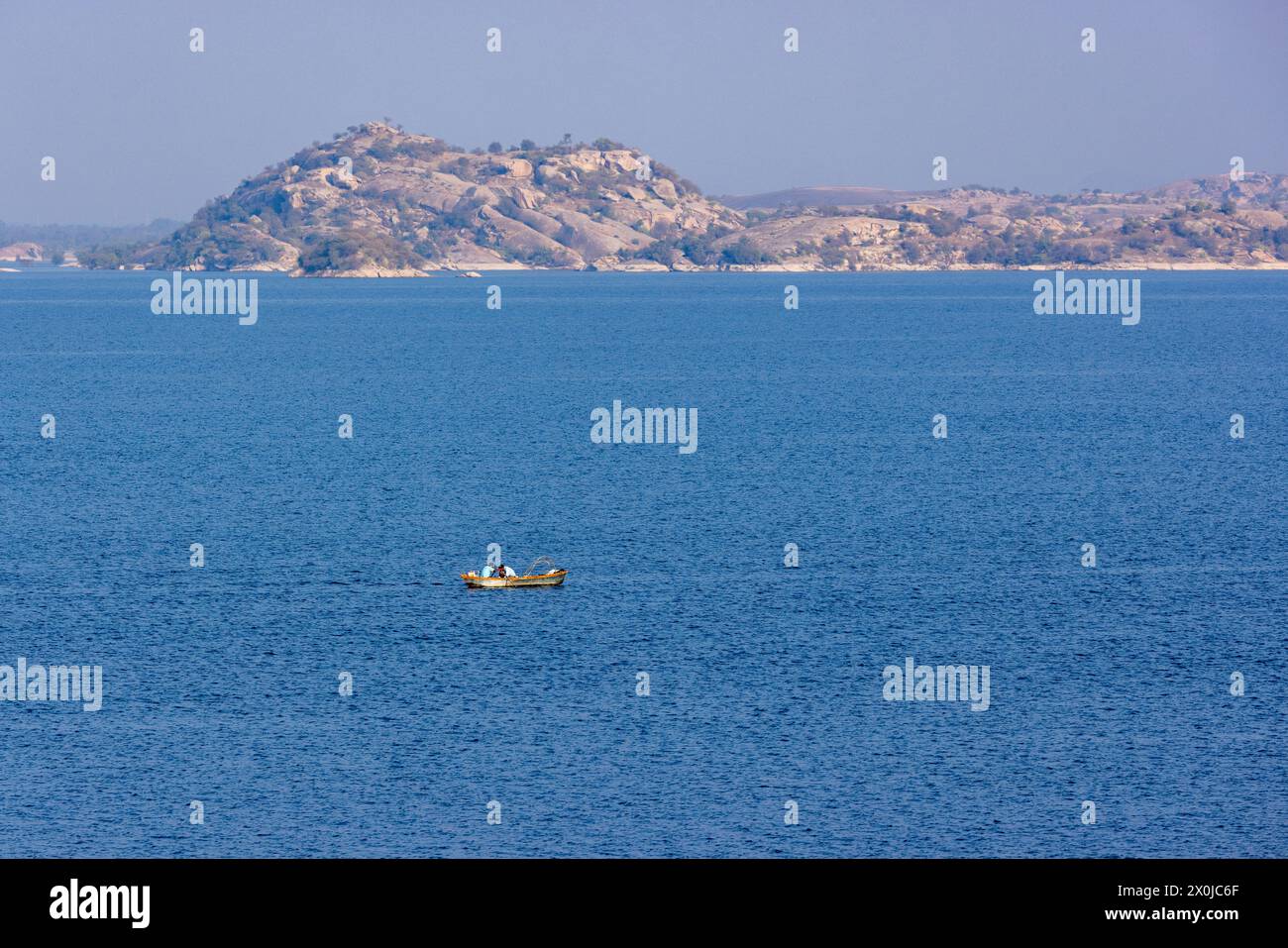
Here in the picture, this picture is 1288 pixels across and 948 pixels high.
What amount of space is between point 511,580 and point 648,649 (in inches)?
567

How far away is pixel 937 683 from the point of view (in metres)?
→ 68.9

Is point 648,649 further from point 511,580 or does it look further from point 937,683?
point 511,580

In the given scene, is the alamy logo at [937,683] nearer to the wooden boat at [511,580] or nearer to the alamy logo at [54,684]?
the wooden boat at [511,580]

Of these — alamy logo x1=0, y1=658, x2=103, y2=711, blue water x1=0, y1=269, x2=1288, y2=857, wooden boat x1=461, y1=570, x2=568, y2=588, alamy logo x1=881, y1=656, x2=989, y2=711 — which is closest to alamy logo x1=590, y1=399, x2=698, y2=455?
blue water x1=0, y1=269, x2=1288, y2=857

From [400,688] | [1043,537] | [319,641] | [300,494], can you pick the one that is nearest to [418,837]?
[400,688]

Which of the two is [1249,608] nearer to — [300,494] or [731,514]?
[731,514]

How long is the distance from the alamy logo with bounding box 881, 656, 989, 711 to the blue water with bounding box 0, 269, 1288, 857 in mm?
953

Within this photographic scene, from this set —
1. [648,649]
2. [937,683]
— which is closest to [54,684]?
[648,649]

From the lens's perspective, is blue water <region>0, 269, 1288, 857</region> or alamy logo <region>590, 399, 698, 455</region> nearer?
blue water <region>0, 269, 1288, 857</region>

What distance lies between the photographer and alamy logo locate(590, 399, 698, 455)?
15025 centimetres
